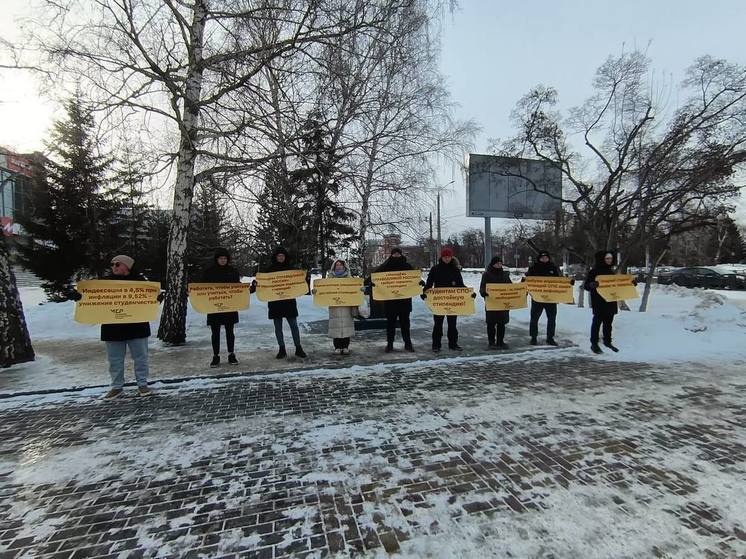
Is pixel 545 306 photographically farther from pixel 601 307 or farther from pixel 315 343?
pixel 315 343

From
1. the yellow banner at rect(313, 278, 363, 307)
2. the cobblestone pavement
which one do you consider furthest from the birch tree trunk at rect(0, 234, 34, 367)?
the yellow banner at rect(313, 278, 363, 307)

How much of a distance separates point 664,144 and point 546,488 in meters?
12.7

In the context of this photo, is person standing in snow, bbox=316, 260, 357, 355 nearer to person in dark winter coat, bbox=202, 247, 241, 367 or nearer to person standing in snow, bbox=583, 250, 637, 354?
person in dark winter coat, bbox=202, 247, 241, 367

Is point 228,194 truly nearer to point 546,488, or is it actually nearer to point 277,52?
point 277,52

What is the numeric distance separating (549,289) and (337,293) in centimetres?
396

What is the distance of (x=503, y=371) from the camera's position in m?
5.88

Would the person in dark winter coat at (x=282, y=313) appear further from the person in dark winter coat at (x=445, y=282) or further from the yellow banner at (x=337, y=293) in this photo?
the person in dark winter coat at (x=445, y=282)

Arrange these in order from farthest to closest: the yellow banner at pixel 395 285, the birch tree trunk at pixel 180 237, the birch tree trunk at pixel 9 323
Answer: the birch tree trunk at pixel 180 237
the yellow banner at pixel 395 285
the birch tree trunk at pixel 9 323

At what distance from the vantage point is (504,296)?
7.52 meters

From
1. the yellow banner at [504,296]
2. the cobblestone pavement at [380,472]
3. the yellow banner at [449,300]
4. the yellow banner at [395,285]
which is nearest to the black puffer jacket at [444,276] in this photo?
the yellow banner at [449,300]

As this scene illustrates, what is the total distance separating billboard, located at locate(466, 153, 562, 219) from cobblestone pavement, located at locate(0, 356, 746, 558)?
35.7 feet

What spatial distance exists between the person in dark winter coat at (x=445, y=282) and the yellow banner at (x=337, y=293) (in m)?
1.26

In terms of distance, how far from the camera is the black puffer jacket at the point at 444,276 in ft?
24.2

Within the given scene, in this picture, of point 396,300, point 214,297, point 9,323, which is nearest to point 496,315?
point 396,300
